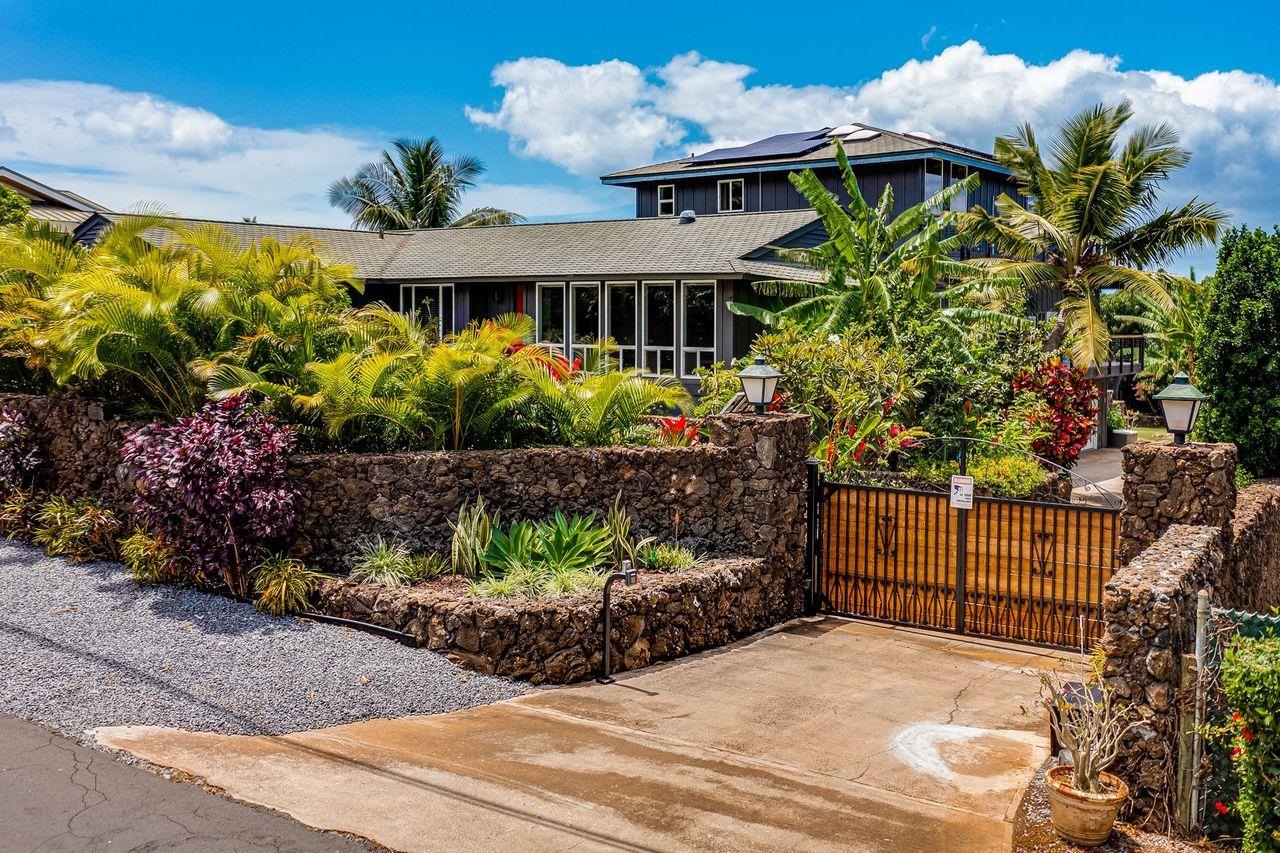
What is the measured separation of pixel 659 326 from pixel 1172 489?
15.0m

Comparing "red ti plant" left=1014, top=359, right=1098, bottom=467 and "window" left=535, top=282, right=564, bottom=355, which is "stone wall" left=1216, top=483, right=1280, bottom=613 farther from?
"window" left=535, top=282, right=564, bottom=355

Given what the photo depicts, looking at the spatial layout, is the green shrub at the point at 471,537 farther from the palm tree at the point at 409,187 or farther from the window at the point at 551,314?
the palm tree at the point at 409,187

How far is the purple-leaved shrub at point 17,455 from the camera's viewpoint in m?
12.6

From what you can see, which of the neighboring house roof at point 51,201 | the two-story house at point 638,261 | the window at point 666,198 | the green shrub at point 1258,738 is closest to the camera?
the green shrub at point 1258,738

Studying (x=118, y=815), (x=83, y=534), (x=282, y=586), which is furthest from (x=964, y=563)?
(x=83, y=534)

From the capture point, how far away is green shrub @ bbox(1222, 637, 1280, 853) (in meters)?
4.95

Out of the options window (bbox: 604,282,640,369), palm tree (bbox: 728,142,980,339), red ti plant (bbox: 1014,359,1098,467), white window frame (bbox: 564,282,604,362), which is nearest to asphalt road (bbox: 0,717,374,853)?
palm tree (bbox: 728,142,980,339)

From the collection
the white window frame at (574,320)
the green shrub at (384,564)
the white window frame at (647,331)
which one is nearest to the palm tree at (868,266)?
the white window frame at (647,331)

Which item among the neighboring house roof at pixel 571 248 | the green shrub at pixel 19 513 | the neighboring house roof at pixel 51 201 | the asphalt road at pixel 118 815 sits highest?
the neighboring house roof at pixel 51 201

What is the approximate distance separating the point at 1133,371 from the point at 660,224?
15.0 meters

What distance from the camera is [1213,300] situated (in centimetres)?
1606

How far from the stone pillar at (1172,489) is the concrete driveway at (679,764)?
1.69 meters

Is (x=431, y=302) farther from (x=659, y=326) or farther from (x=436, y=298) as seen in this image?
(x=659, y=326)

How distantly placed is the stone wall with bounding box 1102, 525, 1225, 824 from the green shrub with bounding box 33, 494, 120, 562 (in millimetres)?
9922
